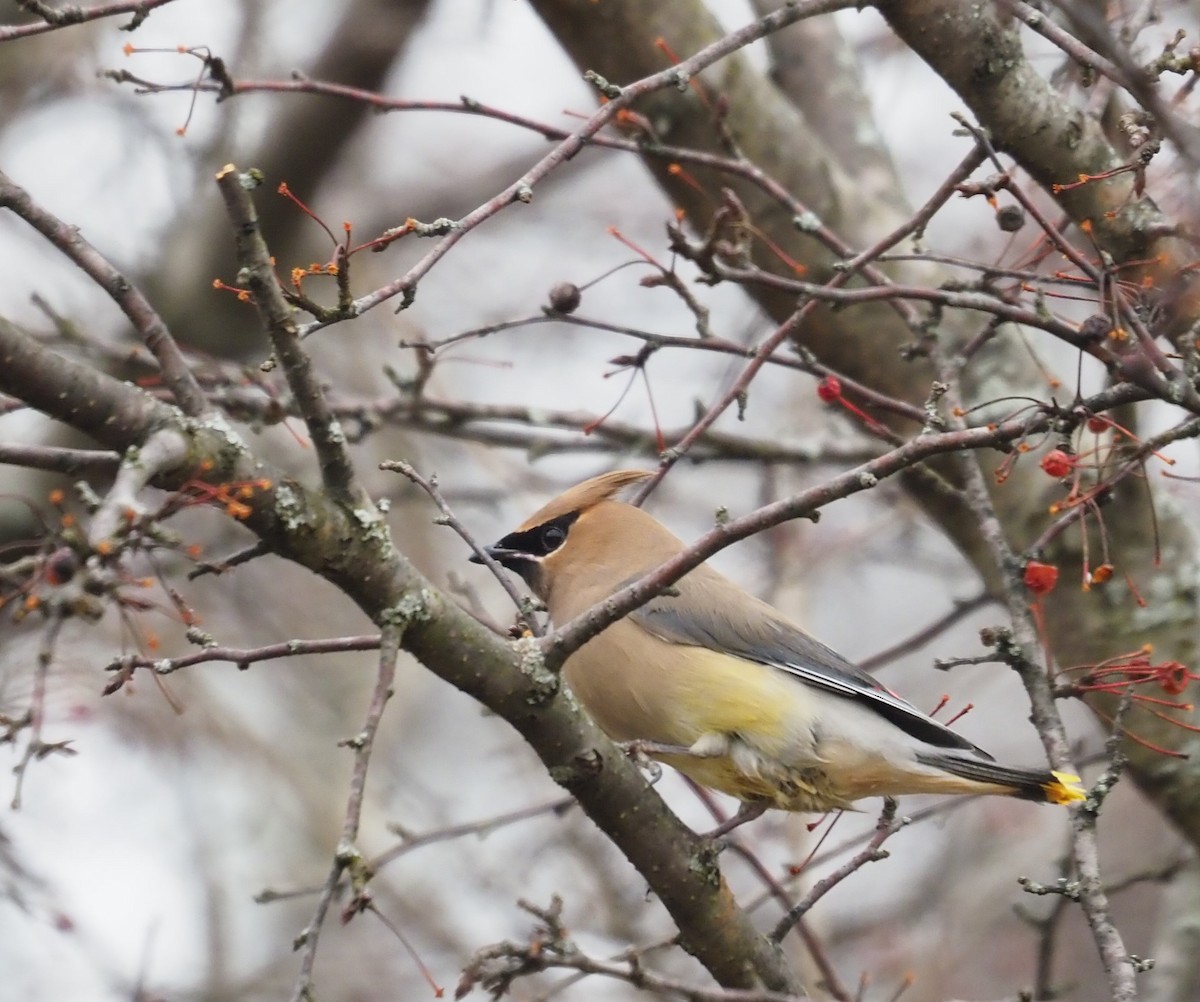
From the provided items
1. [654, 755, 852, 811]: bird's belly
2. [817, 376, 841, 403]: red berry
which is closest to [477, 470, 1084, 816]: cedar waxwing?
[654, 755, 852, 811]: bird's belly

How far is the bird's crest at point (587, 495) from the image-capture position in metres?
4.24

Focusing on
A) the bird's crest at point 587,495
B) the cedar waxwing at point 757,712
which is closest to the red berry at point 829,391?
the cedar waxwing at point 757,712

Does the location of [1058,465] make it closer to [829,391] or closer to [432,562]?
[829,391]

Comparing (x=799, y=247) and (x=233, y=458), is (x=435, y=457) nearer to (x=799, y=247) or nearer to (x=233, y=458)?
(x=799, y=247)

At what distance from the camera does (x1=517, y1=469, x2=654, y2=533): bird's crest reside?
4242 millimetres

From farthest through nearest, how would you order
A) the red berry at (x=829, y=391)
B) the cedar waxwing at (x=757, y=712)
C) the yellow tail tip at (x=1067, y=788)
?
the cedar waxwing at (x=757, y=712), the red berry at (x=829, y=391), the yellow tail tip at (x=1067, y=788)

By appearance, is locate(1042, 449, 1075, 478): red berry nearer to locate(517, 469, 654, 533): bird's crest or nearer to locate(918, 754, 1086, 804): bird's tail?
locate(918, 754, 1086, 804): bird's tail

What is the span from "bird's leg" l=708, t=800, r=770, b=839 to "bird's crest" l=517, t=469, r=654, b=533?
3.19 feet

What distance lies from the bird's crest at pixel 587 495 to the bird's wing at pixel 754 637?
367 millimetres

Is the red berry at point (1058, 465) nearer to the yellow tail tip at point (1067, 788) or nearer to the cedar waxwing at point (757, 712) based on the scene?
the yellow tail tip at point (1067, 788)

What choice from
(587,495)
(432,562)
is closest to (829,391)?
(587,495)

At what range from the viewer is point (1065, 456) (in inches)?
112

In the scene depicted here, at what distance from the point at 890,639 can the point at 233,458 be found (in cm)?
970

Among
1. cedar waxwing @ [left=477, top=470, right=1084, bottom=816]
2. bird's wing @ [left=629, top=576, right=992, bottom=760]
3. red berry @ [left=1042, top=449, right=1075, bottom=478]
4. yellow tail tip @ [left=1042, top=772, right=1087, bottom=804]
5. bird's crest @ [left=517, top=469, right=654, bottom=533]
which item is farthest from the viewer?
bird's crest @ [left=517, top=469, right=654, bottom=533]
